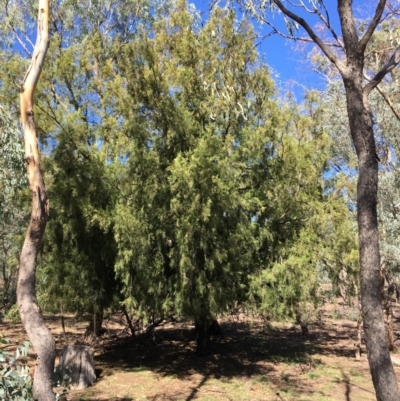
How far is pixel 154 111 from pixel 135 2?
752 cm

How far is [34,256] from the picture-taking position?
4.26 metres

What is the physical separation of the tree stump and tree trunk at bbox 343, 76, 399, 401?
17.2 ft

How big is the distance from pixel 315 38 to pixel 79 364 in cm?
641

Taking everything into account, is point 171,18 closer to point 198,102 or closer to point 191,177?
point 198,102

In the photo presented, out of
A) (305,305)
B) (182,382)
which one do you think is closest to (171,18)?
(305,305)

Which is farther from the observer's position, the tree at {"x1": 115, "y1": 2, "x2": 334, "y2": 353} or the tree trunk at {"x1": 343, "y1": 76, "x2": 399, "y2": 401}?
the tree at {"x1": 115, "y1": 2, "x2": 334, "y2": 353}

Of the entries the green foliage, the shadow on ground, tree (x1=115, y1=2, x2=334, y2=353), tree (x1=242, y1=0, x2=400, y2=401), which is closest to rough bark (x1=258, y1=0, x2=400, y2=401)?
tree (x1=242, y1=0, x2=400, y2=401)

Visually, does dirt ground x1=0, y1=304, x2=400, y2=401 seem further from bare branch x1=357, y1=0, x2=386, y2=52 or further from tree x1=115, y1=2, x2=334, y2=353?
bare branch x1=357, y1=0, x2=386, y2=52

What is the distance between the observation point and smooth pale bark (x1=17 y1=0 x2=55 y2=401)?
3857mm

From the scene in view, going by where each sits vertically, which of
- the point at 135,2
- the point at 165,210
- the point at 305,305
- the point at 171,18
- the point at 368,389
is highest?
the point at 135,2

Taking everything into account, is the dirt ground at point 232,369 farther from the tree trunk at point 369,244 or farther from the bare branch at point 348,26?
the bare branch at point 348,26

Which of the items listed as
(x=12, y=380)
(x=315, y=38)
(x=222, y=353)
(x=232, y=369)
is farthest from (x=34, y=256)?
(x=222, y=353)

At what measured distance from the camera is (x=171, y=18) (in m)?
9.23

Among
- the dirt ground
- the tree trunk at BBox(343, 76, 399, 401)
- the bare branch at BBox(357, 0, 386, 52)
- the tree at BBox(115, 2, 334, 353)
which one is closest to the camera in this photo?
the tree trunk at BBox(343, 76, 399, 401)
